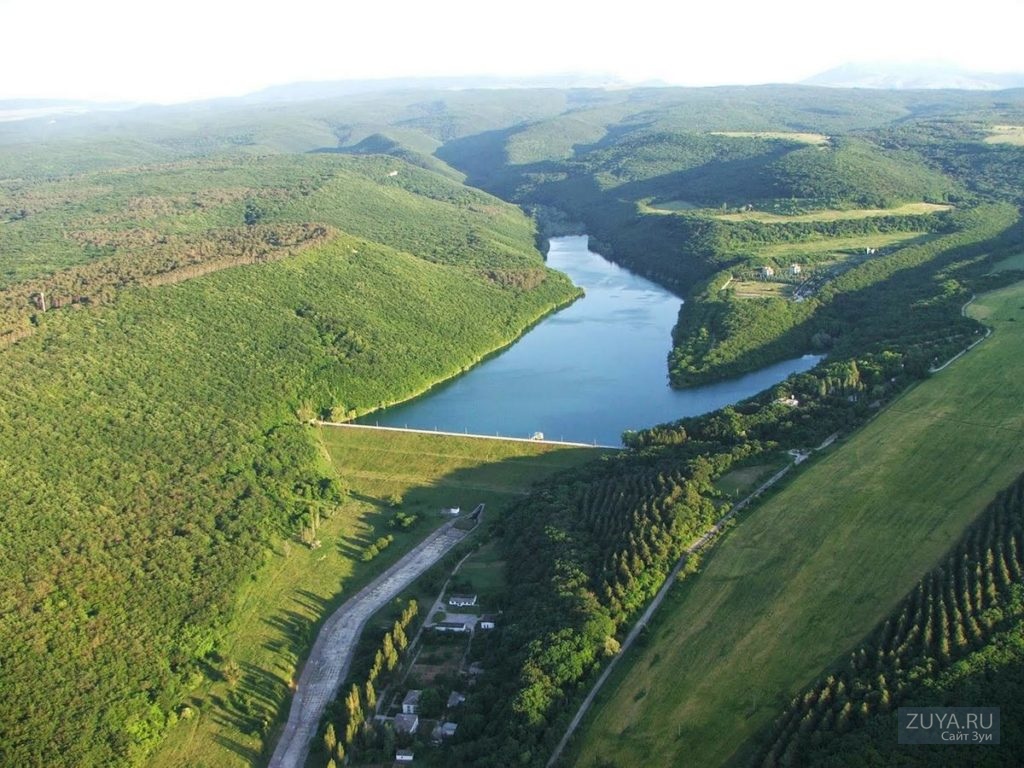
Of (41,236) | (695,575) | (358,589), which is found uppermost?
(41,236)

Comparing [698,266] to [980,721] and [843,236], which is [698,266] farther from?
[980,721]

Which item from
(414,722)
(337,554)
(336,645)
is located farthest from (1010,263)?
(414,722)

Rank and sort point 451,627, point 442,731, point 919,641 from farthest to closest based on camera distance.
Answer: point 451,627 → point 442,731 → point 919,641

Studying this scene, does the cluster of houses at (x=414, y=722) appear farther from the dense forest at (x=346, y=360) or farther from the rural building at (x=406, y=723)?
the dense forest at (x=346, y=360)

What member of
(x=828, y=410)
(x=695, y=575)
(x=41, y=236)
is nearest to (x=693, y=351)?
(x=828, y=410)

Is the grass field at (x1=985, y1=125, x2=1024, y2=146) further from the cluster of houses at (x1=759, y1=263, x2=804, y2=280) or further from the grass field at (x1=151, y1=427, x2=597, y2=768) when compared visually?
the grass field at (x1=151, y1=427, x2=597, y2=768)

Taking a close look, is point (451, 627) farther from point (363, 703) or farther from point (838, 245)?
point (838, 245)
